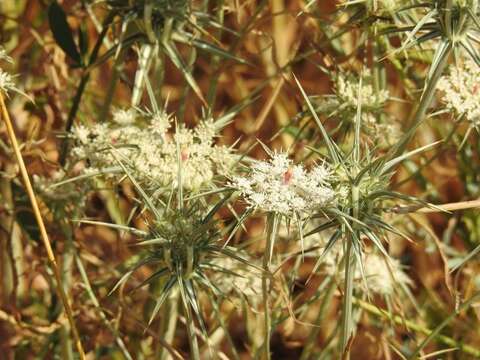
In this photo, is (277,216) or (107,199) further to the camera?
(107,199)

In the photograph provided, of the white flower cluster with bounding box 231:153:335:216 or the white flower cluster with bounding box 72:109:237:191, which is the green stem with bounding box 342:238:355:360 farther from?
the white flower cluster with bounding box 72:109:237:191

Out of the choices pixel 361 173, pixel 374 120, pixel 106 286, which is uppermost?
pixel 374 120

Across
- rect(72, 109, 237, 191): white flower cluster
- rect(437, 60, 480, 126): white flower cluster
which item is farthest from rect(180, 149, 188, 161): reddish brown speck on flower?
rect(437, 60, 480, 126): white flower cluster

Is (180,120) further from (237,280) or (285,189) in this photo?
(285,189)

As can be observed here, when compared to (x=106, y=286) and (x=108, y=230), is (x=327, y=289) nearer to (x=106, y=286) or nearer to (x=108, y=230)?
(x=106, y=286)

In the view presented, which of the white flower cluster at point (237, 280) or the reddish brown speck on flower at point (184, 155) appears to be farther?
the white flower cluster at point (237, 280)

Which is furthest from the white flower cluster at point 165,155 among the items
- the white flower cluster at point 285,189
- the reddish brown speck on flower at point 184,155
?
the white flower cluster at point 285,189

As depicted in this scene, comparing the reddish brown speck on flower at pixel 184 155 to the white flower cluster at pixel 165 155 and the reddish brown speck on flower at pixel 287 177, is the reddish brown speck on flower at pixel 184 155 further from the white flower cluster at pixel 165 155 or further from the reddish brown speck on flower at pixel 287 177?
the reddish brown speck on flower at pixel 287 177

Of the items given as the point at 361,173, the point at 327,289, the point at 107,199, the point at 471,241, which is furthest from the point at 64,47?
the point at 471,241
